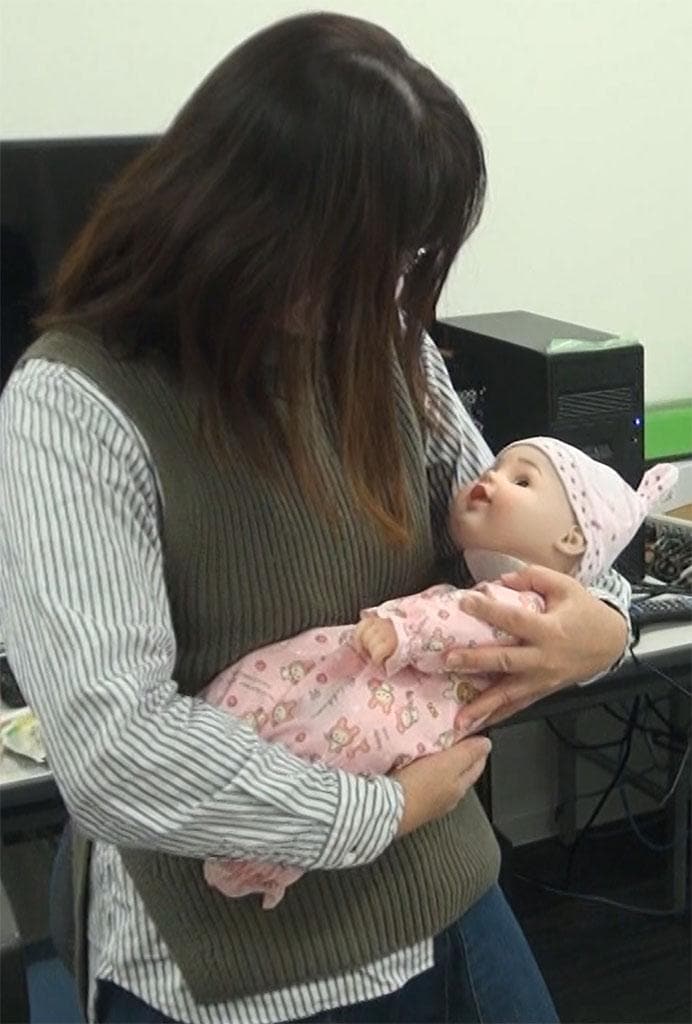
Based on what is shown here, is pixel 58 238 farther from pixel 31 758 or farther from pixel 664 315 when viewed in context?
pixel 664 315

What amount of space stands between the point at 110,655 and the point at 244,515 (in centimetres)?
17

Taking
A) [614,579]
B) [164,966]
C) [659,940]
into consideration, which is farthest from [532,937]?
[164,966]

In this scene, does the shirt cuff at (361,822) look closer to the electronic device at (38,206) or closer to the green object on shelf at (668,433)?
the electronic device at (38,206)

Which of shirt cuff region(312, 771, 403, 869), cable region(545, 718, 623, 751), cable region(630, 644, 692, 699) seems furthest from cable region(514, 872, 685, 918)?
shirt cuff region(312, 771, 403, 869)

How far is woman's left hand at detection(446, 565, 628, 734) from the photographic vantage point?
112 cm

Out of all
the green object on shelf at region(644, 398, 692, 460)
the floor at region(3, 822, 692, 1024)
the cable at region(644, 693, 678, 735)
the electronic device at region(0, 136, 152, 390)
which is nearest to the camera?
the electronic device at region(0, 136, 152, 390)

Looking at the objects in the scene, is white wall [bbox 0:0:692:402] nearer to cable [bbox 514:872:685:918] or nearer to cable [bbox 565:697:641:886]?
cable [bbox 565:697:641:886]

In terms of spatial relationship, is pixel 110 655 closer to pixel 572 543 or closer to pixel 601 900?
pixel 572 543

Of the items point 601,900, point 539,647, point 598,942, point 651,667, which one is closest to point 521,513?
point 539,647

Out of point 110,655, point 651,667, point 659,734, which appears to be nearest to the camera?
point 110,655

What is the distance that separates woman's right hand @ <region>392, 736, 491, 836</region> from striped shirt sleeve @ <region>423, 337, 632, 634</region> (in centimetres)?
23

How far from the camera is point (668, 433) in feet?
8.70

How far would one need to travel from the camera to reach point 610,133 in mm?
2629

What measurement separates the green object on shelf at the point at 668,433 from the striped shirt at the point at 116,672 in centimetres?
177
